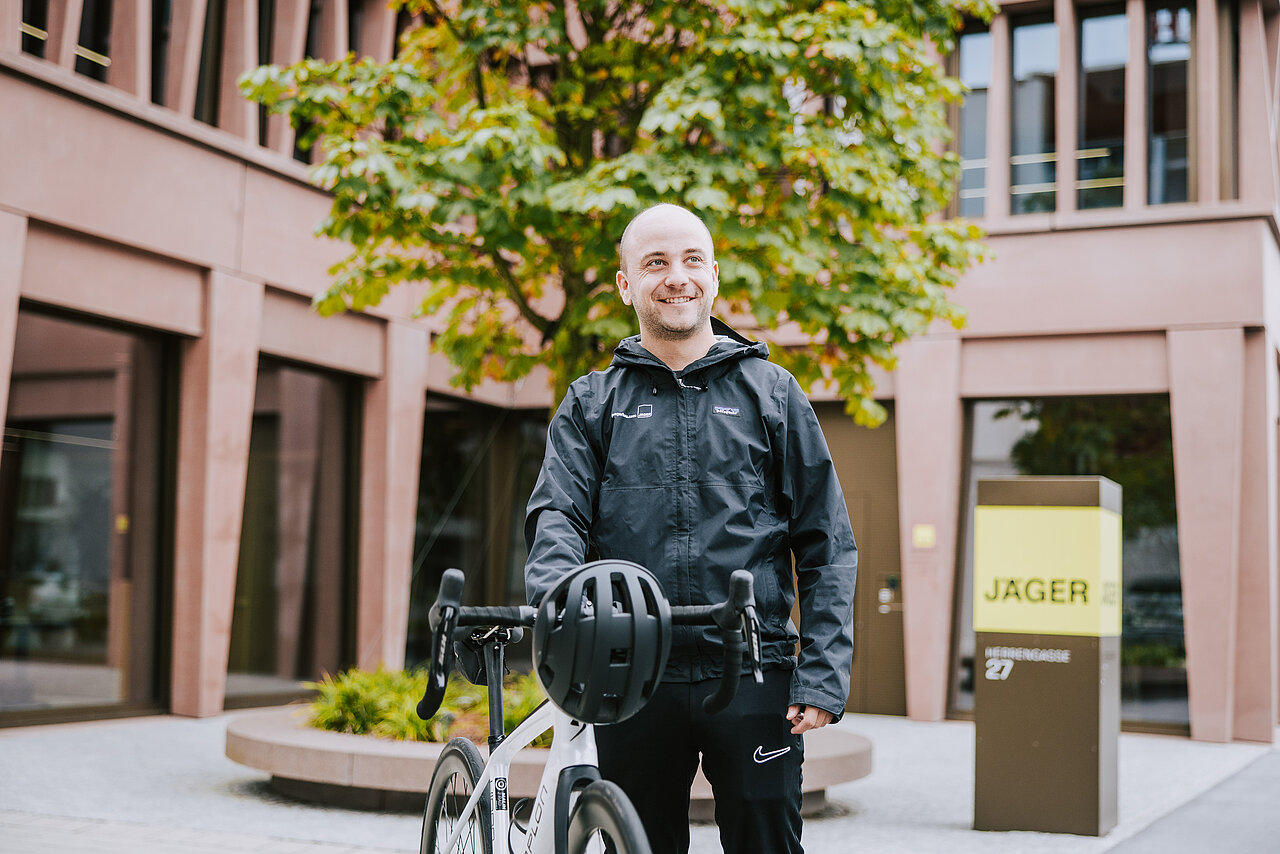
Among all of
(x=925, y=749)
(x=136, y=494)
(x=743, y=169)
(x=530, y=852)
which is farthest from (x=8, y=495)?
(x=530, y=852)

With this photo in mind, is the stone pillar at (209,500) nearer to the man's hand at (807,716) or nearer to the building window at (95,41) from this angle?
the building window at (95,41)

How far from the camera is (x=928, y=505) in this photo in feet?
43.3

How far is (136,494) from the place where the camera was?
36.9 feet

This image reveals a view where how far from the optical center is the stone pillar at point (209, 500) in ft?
36.5

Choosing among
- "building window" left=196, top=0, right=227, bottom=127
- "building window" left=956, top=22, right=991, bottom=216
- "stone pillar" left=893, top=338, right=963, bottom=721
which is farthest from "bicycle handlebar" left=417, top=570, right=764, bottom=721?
"building window" left=956, top=22, right=991, bottom=216

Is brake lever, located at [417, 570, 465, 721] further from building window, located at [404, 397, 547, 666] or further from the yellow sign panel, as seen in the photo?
building window, located at [404, 397, 547, 666]

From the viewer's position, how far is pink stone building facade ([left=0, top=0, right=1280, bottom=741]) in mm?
10398

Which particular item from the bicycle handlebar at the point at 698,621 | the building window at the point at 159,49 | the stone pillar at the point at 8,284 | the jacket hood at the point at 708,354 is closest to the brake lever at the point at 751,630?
the bicycle handlebar at the point at 698,621

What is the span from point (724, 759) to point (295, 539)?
1073 cm

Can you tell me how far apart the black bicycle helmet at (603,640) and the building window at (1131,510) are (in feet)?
34.2

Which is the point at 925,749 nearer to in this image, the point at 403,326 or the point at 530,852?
the point at 403,326

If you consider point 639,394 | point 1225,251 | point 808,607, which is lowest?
point 808,607

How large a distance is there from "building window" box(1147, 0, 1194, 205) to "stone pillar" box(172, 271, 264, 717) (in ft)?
29.2

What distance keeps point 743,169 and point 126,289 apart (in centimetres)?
574
